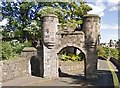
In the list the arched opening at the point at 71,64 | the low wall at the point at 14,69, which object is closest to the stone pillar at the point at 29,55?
the low wall at the point at 14,69

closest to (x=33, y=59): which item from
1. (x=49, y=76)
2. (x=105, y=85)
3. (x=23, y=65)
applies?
(x=23, y=65)

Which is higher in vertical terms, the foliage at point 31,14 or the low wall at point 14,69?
the foliage at point 31,14

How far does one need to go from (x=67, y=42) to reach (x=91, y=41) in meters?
1.93

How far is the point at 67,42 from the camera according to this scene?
19.1 m

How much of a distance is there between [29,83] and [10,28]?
1525 cm

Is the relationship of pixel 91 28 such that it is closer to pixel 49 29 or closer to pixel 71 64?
pixel 49 29

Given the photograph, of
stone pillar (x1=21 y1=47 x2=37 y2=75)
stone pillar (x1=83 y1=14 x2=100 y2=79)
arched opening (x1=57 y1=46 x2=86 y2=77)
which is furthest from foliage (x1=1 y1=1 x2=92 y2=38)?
stone pillar (x1=83 y1=14 x2=100 y2=79)

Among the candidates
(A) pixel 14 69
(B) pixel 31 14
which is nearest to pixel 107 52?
(B) pixel 31 14

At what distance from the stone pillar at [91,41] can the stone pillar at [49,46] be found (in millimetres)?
2558

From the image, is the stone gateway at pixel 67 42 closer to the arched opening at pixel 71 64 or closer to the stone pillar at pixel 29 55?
the stone pillar at pixel 29 55

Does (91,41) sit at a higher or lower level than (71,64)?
higher

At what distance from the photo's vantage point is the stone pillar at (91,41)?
742 inches

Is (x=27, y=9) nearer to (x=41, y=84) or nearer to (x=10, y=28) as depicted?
(x=10, y=28)

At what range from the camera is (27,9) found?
29656 millimetres
